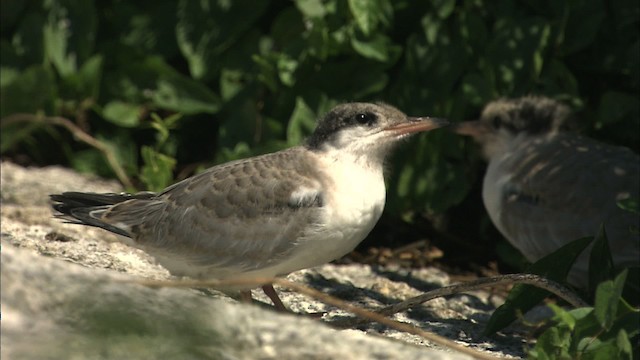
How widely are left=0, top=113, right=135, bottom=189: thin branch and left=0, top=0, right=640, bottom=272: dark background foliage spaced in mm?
16

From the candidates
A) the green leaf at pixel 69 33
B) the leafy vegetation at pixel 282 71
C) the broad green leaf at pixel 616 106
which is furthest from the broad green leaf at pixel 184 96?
the broad green leaf at pixel 616 106

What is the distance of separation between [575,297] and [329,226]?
2.86 ft

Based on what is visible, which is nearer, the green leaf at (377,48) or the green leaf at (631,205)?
the green leaf at (631,205)

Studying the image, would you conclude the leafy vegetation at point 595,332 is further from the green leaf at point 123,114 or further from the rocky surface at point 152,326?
the green leaf at point 123,114

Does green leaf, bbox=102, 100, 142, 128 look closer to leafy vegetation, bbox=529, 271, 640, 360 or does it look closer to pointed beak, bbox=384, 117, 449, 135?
pointed beak, bbox=384, 117, 449, 135

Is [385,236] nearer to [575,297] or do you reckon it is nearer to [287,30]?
[287,30]

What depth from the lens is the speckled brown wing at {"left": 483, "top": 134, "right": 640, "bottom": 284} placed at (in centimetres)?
515

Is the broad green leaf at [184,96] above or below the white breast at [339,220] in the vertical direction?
above

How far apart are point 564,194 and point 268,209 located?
1.86 meters

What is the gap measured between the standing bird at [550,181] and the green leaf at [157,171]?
1443 millimetres

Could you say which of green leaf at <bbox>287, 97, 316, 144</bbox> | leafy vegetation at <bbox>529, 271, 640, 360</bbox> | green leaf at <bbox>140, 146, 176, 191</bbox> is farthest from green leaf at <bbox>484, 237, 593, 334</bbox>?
green leaf at <bbox>140, 146, 176, 191</bbox>

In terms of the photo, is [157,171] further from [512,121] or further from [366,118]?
[512,121]

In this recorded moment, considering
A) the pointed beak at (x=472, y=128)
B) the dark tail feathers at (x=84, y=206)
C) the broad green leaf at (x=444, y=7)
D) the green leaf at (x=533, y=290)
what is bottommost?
the green leaf at (x=533, y=290)

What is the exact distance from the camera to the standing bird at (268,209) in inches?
156
